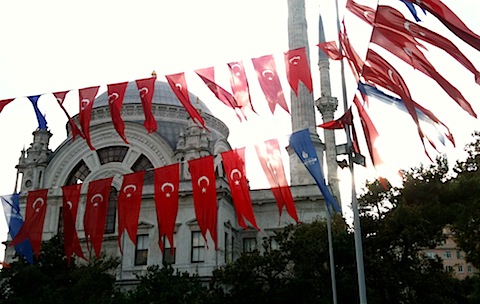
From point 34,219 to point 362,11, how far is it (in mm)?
12287

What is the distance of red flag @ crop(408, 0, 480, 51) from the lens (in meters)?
10.3

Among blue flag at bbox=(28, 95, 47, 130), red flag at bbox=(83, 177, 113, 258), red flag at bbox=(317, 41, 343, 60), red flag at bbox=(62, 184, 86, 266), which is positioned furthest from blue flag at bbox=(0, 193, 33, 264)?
red flag at bbox=(317, 41, 343, 60)

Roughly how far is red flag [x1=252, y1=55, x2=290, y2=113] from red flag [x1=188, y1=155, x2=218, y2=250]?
2594 millimetres

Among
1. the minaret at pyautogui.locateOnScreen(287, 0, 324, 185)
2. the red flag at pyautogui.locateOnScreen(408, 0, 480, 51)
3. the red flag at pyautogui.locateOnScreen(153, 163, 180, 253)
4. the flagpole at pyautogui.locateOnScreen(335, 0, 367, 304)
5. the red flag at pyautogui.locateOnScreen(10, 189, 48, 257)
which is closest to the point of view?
the red flag at pyautogui.locateOnScreen(408, 0, 480, 51)

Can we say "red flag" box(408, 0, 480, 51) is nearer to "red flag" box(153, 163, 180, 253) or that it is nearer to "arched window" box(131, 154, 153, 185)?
"red flag" box(153, 163, 180, 253)

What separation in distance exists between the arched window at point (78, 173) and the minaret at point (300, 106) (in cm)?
1440

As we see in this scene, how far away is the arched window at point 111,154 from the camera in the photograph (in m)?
35.6

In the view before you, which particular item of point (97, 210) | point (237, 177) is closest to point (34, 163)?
point (97, 210)

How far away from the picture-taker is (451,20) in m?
11.0

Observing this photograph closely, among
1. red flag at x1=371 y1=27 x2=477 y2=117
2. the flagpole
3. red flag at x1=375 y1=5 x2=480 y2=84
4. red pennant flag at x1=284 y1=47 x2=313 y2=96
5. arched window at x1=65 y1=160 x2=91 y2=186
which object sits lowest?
the flagpole

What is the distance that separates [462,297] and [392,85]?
734 inches

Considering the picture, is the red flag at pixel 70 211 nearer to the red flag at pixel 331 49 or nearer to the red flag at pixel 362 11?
the red flag at pixel 331 49

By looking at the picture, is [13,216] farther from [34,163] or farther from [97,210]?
[34,163]

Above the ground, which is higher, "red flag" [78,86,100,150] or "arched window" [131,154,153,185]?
"arched window" [131,154,153,185]
